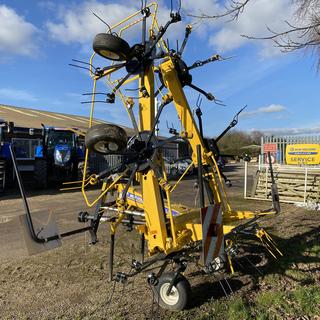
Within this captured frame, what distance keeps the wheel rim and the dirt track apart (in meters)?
0.13

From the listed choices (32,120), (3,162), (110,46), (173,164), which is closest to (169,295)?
(173,164)

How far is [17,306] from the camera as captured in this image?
4.69 meters

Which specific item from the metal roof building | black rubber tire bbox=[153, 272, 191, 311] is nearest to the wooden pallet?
black rubber tire bbox=[153, 272, 191, 311]

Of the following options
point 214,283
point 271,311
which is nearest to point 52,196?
point 214,283

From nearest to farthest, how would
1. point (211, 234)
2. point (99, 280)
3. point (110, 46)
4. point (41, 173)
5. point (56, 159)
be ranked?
point (211, 234) < point (110, 46) < point (99, 280) < point (41, 173) < point (56, 159)

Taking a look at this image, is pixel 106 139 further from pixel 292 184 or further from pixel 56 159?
pixel 56 159

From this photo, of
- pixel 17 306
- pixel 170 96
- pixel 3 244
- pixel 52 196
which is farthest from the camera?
pixel 52 196

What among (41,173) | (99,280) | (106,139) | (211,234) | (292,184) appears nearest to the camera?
(106,139)

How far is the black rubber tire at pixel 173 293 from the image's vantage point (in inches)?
175

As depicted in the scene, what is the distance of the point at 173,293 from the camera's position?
15.0ft

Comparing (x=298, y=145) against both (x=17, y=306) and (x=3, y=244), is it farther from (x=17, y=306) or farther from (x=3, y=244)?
(x=17, y=306)

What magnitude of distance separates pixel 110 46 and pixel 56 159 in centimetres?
1452

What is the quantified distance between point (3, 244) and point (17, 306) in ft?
10.6

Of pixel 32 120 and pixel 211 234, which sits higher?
pixel 32 120
